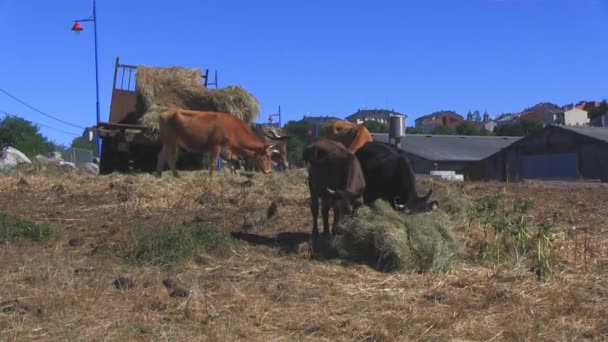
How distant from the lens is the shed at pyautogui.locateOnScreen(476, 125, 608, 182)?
36781 mm

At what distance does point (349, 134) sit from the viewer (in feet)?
48.6

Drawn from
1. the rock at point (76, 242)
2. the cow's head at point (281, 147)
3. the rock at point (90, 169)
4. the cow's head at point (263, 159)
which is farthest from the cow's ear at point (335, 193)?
the rock at point (90, 169)

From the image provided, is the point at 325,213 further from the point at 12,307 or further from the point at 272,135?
the point at 272,135

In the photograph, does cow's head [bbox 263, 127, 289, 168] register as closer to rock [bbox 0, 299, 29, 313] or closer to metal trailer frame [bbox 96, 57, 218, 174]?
metal trailer frame [bbox 96, 57, 218, 174]

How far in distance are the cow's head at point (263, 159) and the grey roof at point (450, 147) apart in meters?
28.2

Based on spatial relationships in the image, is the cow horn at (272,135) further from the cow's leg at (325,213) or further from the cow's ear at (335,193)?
the cow's ear at (335,193)

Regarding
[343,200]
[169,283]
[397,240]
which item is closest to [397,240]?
[397,240]

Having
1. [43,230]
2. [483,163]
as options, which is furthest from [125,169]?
[483,163]

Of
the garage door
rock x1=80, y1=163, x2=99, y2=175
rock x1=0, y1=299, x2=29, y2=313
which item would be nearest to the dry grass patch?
rock x1=0, y1=299, x2=29, y2=313

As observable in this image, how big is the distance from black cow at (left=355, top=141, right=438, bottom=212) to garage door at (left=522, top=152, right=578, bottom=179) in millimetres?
29875

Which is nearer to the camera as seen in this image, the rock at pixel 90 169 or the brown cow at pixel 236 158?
the brown cow at pixel 236 158

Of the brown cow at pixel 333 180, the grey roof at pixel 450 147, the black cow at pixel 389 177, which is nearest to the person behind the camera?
the brown cow at pixel 333 180

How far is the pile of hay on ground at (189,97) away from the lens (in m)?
18.5

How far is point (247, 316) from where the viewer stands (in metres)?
6.31
